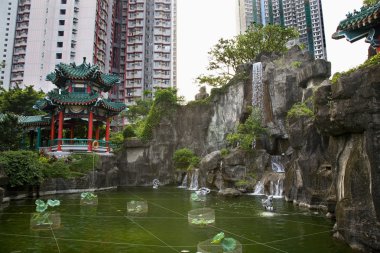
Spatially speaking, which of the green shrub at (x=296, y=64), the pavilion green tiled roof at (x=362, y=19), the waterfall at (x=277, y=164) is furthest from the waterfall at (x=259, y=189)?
the green shrub at (x=296, y=64)

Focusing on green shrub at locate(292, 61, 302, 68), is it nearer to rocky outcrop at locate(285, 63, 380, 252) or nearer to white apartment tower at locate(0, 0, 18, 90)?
rocky outcrop at locate(285, 63, 380, 252)

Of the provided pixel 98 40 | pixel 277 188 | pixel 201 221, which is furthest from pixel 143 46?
pixel 201 221

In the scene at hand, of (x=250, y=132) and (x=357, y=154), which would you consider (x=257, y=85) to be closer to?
(x=250, y=132)

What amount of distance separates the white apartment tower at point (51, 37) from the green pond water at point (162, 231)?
50.8 m

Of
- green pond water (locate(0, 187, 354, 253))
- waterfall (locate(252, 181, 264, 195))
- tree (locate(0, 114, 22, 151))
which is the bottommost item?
green pond water (locate(0, 187, 354, 253))

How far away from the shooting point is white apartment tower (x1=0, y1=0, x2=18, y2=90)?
198 feet

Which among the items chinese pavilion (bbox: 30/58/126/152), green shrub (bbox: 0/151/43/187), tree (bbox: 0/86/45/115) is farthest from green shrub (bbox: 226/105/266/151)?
tree (bbox: 0/86/45/115)

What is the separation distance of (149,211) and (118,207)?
2.10 metres

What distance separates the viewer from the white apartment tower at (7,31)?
60281 millimetres

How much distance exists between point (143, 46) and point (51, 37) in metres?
19.2

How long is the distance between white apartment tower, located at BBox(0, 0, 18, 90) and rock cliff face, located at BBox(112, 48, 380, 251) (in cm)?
4142

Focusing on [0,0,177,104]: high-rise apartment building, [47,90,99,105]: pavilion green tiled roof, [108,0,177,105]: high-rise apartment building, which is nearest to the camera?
[47,90,99,105]: pavilion green tiled roof

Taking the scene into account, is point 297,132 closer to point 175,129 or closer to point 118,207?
point 118,207

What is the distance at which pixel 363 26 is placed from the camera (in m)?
10.4
